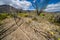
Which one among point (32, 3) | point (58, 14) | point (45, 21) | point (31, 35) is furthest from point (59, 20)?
point (31, 35)

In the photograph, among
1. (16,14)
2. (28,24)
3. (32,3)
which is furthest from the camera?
(16,14)

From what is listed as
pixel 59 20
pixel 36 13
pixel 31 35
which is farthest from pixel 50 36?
pixel 36 13

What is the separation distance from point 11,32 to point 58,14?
2263mm

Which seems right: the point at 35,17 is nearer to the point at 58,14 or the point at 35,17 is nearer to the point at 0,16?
the point at 58,14

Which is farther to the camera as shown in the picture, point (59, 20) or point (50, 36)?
point (59, 20)

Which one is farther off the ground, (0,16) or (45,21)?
(0,16)

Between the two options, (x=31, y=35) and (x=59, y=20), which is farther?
(x=59, y=20)

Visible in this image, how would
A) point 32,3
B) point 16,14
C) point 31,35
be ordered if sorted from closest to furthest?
point 31,35, point 32,3, point 16,14

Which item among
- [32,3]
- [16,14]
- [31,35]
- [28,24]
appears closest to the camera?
[31,35]

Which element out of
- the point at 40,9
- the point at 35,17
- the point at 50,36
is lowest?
the point at 50,36

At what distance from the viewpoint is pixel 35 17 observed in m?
4.89

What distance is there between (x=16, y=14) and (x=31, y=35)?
164 centimetres

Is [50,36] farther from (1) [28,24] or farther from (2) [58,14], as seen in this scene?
(2) [58,14]

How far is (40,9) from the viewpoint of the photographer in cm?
473
